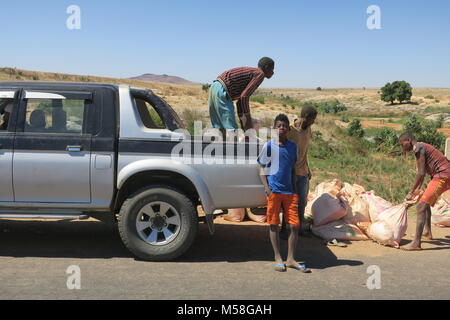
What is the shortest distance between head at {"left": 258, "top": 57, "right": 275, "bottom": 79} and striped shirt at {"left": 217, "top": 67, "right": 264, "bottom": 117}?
92 mm

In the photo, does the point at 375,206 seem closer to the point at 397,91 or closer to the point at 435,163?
the point at 435,163

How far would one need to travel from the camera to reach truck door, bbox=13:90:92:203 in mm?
5793

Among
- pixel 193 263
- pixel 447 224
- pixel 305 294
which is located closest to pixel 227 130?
pixel 193 263

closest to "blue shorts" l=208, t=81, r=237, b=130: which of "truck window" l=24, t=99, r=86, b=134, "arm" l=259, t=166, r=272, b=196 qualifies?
"arm" l=259, t=166, r=272, b=196

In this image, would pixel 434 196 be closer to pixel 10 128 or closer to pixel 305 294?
pixel 305 294

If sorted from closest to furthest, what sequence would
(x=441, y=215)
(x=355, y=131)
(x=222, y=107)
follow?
(x=222, y=107) < (x=441, y=215) < (x=355, y=131)

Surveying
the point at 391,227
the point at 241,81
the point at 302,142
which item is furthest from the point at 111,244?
the point at 391,227

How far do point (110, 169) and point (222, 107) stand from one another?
184 centimetres

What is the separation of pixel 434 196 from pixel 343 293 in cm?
272

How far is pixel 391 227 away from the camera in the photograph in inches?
276

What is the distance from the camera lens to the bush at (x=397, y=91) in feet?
267

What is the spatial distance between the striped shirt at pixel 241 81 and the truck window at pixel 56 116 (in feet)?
6.38

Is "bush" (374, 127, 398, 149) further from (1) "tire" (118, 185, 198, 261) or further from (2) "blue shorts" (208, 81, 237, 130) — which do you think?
(1) "tire" (118, 185, 198, 261)

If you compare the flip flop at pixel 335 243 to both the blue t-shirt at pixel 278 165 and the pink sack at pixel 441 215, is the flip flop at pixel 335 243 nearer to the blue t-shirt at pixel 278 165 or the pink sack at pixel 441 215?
the blue t-shirt at pixel 278 165
